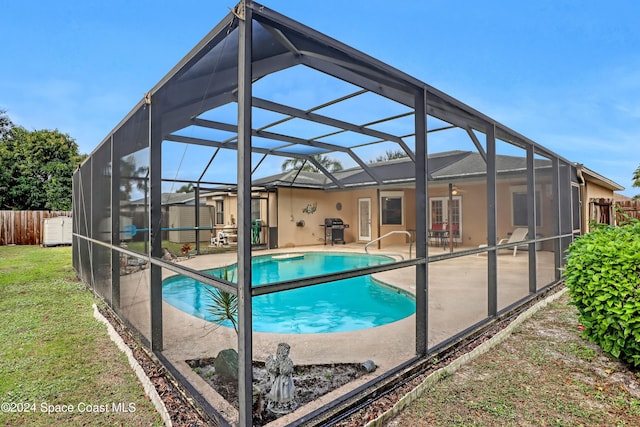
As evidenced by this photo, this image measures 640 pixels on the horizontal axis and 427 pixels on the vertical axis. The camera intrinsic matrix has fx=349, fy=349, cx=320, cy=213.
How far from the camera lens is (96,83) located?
26.2 metres

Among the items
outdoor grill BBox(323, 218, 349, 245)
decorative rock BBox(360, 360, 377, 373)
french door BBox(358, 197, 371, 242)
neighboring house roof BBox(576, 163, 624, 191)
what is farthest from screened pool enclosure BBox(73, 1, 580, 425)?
french door BBox(358, 197, 371, 242)

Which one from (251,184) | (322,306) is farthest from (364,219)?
(251,184)

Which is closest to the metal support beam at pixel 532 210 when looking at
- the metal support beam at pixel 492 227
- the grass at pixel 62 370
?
the metal support beam at pixel 492 227

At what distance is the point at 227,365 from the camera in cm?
261

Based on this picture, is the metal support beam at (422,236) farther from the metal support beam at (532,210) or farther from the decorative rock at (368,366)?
Result: the metal support beam at (532,210)

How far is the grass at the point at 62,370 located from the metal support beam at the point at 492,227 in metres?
3.95

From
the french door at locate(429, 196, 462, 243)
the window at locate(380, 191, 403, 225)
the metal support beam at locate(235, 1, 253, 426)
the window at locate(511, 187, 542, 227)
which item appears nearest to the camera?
the metal support beam at locate(235, 1, 253, 426)

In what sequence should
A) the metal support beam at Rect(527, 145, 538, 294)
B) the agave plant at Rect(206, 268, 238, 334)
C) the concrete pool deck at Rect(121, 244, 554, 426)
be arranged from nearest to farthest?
the agave plant at Rect(206, 268, 238, 334)
the concrete pool deck at Rect(121, 244, 554, 426)
the metal support beam at Rect(527, 145, 538, 294)

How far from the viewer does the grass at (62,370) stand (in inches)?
102

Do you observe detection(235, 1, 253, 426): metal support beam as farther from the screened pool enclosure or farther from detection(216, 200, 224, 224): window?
detection(216, 200, 224, 224): window

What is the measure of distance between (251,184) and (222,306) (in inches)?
50.9

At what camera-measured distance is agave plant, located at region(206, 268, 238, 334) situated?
2.92 metres

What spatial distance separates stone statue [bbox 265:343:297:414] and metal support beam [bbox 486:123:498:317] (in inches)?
122

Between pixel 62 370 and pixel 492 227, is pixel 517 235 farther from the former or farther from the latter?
pixel 62 370
